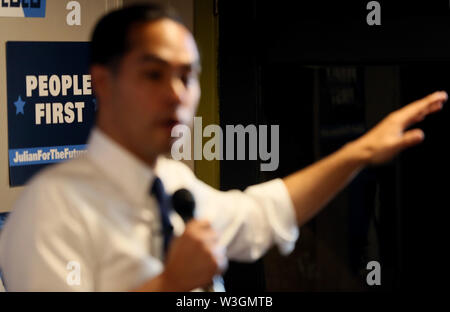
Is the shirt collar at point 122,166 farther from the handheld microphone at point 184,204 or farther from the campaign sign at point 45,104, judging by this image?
the campaign sign at point 45,104

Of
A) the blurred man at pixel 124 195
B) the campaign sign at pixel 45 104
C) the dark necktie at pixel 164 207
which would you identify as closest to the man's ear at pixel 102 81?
the blurred man at pixel 124 195

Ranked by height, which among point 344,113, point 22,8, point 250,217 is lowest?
point 250,217

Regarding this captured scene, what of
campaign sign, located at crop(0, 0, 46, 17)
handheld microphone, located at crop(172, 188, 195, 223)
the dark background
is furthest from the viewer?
the dark background

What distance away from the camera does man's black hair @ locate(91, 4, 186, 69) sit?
0.99 metres

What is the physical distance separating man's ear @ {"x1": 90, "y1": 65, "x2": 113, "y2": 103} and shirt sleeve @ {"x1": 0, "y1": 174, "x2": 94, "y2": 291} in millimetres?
148

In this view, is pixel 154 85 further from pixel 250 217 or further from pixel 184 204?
pixel 250 217

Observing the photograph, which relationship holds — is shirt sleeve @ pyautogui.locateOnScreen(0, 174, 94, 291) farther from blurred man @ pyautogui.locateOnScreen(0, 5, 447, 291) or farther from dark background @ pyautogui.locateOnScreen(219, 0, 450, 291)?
dark background @ pyautogui.locateOnScreen(219, 0, 450, 291)

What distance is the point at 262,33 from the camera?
3.01 meters

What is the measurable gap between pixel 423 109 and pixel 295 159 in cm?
192

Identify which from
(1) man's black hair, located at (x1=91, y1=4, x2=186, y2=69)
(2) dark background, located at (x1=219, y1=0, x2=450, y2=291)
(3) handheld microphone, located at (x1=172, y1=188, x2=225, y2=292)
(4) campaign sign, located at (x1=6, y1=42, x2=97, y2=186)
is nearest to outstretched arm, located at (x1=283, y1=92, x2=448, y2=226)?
(3) handheld microphone, located at (x1=172, y1=188, x2=225, y2=292)

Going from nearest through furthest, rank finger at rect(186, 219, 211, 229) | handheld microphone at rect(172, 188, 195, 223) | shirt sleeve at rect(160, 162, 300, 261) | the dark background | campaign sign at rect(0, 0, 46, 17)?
finger at rect(186, 219, 211, 229)
handheld microphone at rect(172, 188, 195, 223)
shirt sleeve at rect(160, 162, 300, 261)
campaign sign at rect(0, 0, 46, 17)
the dark background

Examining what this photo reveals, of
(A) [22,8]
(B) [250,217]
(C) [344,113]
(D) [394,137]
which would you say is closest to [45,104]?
(A) [22,8]

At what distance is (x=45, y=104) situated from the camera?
2.70 m

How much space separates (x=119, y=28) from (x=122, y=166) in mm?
193
